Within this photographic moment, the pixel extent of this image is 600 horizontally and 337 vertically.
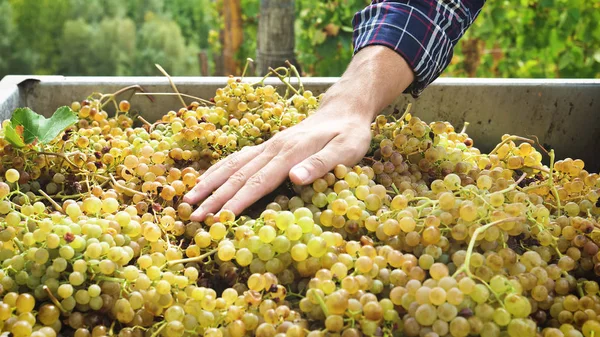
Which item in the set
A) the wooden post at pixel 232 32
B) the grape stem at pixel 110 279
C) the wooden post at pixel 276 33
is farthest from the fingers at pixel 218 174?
the wooden post at pixel 232 32

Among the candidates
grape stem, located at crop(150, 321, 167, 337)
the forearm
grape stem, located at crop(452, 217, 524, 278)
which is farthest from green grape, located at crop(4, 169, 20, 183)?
grape stem, located at crop(452, 217, 524, 278)

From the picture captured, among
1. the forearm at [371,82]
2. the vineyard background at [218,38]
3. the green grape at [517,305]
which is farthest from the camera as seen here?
the vineyard background at [218,38]

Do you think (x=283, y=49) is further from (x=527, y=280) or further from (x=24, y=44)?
(x=24, y=44)

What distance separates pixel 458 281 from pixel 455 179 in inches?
10.8

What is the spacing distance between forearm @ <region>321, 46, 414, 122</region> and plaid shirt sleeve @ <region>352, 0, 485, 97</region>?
25 mm

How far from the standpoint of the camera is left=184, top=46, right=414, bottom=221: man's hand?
43.8 inches

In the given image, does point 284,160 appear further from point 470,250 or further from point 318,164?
point 470,250

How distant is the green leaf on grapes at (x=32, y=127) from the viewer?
115cm

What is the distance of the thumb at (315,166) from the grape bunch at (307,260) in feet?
0.05

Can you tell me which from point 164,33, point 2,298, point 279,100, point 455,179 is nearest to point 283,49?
point 279,100

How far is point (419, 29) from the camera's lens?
147 cm

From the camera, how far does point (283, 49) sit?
278 cm

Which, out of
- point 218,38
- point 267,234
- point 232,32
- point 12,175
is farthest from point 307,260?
point 218,38

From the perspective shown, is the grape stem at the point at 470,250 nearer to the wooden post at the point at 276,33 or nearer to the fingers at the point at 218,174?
the fingers at the point at 218,174
